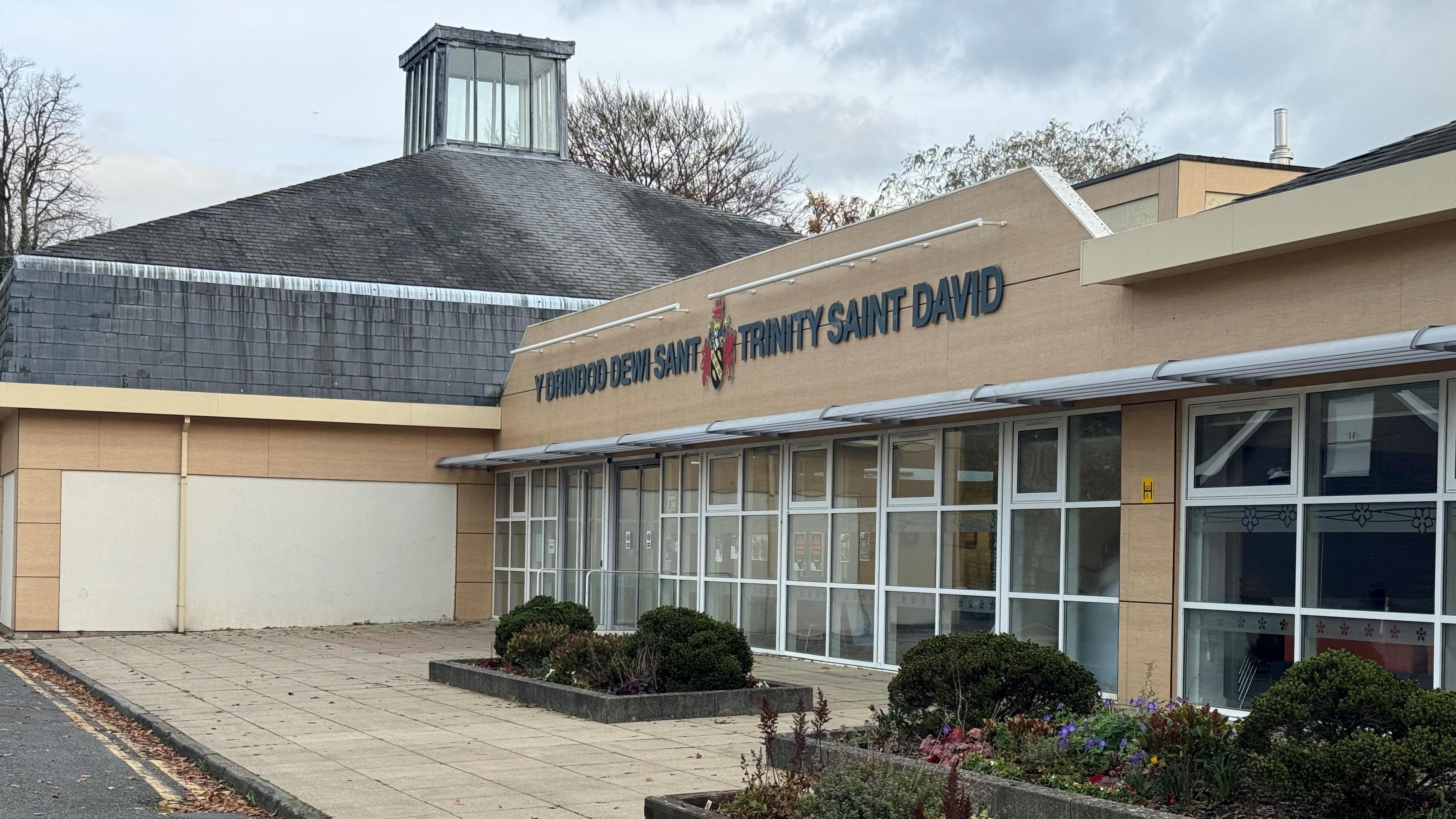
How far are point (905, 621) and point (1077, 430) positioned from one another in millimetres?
3262

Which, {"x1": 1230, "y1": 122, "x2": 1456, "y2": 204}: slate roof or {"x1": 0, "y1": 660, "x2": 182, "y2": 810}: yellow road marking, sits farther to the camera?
{"x1": 1230, "y1": 122, "x2": 1456, "y2": 204}: slate roof

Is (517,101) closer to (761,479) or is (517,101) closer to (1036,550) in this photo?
(761,479)

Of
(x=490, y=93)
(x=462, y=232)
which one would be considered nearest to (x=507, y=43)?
(x=490, y=93)

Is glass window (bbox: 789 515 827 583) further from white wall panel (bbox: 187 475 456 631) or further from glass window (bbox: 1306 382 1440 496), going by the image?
white wall panel (bbox: 187 475 456 631)

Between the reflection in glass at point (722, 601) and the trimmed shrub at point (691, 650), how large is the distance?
5.62 m

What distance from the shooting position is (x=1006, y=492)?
14.2 meters

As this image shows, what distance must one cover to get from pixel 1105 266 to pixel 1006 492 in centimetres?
275

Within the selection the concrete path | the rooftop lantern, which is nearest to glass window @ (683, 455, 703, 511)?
the concrete path

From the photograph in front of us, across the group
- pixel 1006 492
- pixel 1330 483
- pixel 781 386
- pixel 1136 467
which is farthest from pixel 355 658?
pixel 1330 483

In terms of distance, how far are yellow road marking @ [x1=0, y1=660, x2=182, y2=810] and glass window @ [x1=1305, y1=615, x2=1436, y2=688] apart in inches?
296

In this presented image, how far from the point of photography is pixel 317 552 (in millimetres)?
24234

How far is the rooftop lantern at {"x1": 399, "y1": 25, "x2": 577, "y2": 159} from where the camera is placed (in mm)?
36000

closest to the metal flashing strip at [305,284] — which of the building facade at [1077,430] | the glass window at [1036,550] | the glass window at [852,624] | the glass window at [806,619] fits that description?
the building facade at [1077,430]

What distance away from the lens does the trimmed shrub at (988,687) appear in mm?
9047
